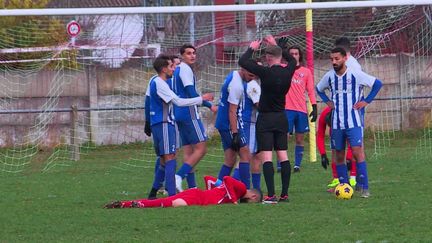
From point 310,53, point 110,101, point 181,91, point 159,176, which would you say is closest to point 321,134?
point 181,91

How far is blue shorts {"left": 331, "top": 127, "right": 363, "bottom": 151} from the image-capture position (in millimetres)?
11438

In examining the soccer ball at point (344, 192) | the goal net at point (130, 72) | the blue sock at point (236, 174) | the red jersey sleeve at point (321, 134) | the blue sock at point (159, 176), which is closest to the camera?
the soccer ball at point (344, 192)

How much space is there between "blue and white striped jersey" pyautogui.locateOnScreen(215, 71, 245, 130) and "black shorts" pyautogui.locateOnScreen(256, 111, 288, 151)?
2.93ft

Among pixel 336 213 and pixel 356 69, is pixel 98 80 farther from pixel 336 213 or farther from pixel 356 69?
pixel 336 213

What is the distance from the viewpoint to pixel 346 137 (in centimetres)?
1157

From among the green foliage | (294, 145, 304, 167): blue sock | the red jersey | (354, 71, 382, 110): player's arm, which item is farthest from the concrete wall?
(354, 71, 382, 110): player's arm

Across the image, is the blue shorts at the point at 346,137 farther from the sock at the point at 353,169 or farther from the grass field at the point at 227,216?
the sock at the point at 353,169

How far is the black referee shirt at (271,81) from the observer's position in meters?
10.9

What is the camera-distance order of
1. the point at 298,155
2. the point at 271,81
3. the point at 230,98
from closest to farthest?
the point at 271,81, the point at 230,98, the point at 298,155

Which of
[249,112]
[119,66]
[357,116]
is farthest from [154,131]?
[119,66]

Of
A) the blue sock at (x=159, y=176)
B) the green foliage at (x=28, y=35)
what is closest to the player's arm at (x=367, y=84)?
the blue sock at (x=159, y=176)

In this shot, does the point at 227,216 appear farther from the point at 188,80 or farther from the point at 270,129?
the point at 188,80

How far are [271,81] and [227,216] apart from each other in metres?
1.88

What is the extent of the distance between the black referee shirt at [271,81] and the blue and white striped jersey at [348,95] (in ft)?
2.50
